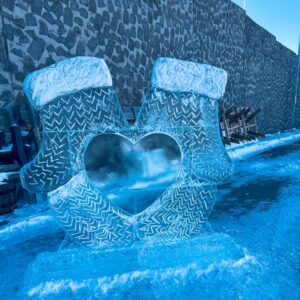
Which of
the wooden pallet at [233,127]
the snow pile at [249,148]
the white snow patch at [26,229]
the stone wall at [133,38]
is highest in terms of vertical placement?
the stone wall at [133,38]

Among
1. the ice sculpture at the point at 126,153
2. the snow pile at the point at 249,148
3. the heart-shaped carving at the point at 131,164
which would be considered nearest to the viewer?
the ice sculpture at the point at 126,153

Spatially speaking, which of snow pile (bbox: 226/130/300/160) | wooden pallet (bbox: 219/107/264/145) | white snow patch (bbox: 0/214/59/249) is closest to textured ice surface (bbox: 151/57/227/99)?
white snow patch (bbox: 0/214/59/249)

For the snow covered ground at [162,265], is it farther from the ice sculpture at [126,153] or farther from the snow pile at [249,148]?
the snow pile at [249,148]

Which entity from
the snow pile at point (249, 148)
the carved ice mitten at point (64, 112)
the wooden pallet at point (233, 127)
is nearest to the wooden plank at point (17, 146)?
the carved ice mitten at point (64, 112)

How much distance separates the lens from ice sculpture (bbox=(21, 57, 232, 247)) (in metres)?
1.54

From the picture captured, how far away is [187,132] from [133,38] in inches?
185

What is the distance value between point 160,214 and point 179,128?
2.17 ft

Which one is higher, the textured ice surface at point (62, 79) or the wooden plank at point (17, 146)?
the textured ice surface at point (62, 79)

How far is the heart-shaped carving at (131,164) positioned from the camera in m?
1.65

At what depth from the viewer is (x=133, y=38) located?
5.66m

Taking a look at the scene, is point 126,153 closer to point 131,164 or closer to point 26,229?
point 131,164

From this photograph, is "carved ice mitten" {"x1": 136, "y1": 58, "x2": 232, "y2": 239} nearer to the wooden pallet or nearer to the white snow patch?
the white snow patch

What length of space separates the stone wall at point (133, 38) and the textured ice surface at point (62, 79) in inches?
97.1

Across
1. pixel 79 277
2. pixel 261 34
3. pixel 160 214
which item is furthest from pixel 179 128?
pixel 261 34
